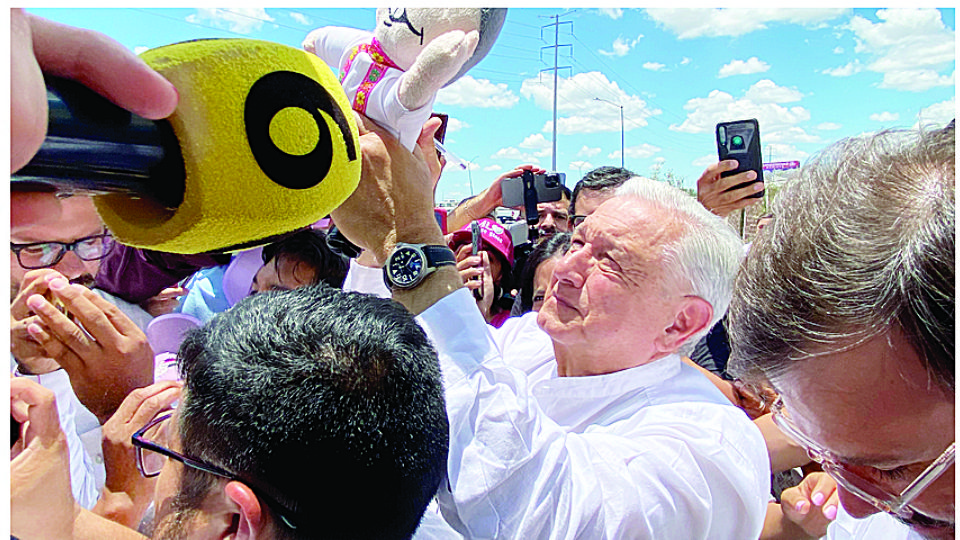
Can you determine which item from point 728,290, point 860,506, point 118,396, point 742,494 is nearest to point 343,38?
point 118,396

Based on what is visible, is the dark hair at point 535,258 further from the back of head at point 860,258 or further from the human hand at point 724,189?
the back of head at point 860,258

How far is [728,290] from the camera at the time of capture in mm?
1795

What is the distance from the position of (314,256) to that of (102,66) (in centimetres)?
198

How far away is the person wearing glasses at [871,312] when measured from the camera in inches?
26.3

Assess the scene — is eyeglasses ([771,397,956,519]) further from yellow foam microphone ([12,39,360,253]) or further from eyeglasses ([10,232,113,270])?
eyeglasses ([10,232,113,270])

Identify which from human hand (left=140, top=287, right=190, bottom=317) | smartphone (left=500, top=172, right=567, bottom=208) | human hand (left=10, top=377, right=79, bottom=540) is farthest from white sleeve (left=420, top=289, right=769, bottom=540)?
smartphone (left=500, top=172, right=567, bottom=208)

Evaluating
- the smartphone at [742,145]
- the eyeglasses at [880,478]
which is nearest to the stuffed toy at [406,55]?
the smartphone at [742,145]

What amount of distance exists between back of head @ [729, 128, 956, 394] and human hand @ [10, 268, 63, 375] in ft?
4.79

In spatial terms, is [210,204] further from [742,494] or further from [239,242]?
[742,494]

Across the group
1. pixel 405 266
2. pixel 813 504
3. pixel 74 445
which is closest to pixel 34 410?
pixel 74 445

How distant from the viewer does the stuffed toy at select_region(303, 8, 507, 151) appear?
1412mm

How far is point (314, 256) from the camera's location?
2.41m

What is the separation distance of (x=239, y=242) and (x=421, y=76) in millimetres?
860

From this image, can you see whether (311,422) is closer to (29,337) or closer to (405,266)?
(405,266)
